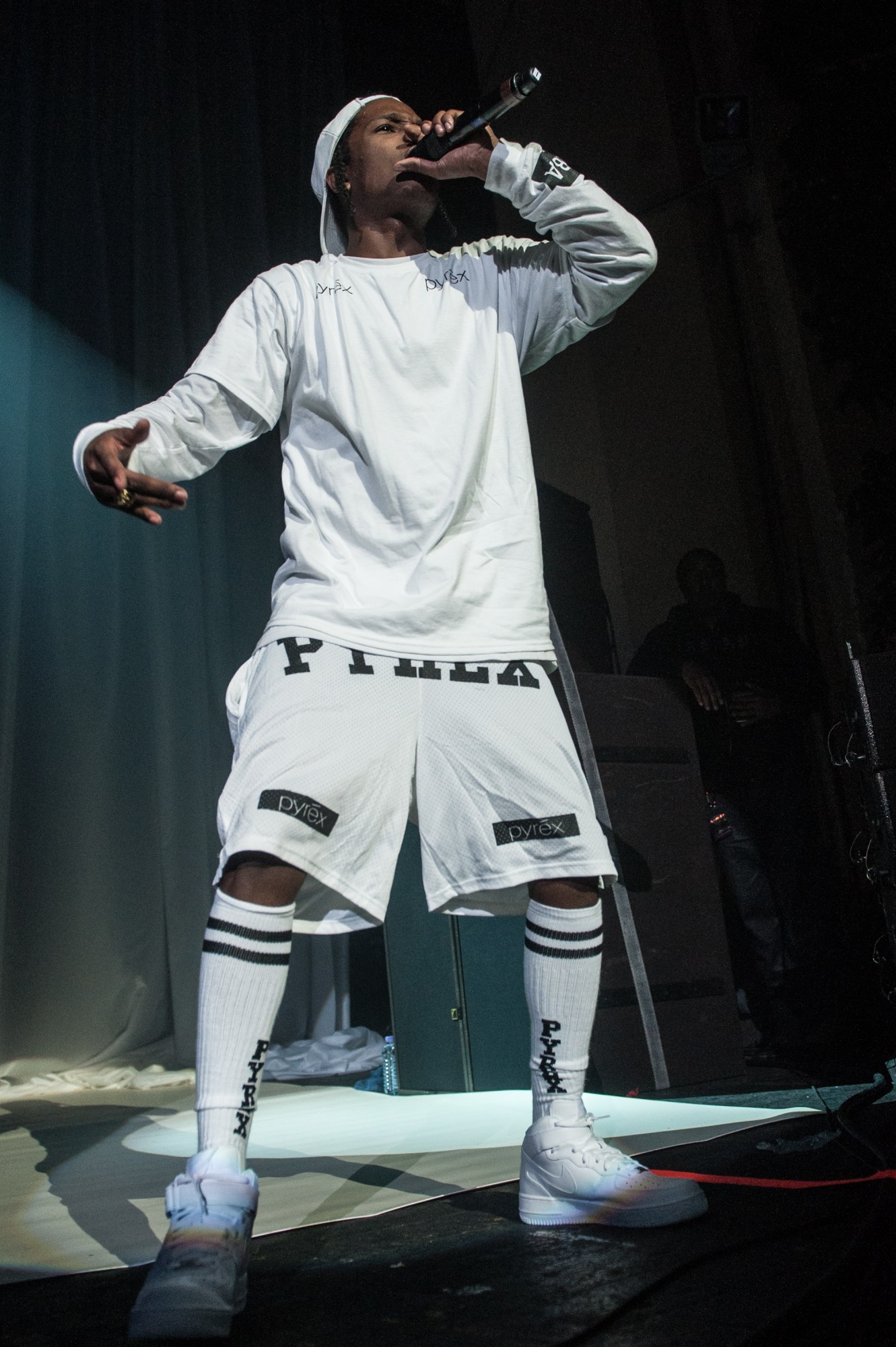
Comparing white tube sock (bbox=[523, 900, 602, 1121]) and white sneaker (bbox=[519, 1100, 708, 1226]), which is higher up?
white tube sock (bbox=[523, 900, 602, 1121])

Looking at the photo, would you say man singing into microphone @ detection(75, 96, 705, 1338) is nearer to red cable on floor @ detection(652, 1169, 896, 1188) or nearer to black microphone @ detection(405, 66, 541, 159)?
black microphone @ detection(405, 66, 541, 159)

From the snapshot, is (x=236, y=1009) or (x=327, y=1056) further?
(x=327, y=1056)

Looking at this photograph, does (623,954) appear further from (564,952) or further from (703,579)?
(703,579)

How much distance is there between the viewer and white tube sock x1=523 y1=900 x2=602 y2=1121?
126 cm

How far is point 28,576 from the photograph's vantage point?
353cm

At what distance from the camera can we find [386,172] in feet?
5.05

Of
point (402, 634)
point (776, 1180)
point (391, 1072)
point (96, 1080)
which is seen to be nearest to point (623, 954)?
point (391, 1072)

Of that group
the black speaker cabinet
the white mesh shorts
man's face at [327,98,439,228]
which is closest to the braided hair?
man's face at [327,98,439,228]

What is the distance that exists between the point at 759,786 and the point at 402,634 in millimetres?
2210

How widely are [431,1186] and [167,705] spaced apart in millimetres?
2481

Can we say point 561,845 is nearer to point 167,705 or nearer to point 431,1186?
point 431,1186

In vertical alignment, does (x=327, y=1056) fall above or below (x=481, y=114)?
below

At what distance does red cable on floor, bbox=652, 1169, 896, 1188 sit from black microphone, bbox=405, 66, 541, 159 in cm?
138

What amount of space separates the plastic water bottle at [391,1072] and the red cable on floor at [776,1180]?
4.78 feet
